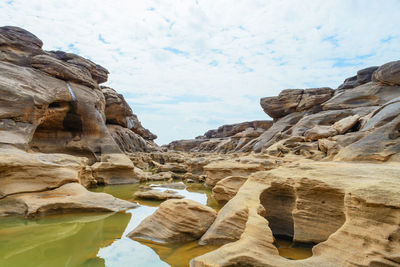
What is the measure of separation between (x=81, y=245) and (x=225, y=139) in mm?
41854

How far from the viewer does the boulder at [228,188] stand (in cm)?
812

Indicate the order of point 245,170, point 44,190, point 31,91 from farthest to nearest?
1. point 31,91
2. point 245,170
3. point 44,190

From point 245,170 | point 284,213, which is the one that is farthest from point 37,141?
point 284,213

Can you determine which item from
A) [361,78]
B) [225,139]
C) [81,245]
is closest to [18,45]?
[81,245]

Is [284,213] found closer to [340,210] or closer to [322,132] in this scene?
[340,210]

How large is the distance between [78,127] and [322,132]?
50.0 ft

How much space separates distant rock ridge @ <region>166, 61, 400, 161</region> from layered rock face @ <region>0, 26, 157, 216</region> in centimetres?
860

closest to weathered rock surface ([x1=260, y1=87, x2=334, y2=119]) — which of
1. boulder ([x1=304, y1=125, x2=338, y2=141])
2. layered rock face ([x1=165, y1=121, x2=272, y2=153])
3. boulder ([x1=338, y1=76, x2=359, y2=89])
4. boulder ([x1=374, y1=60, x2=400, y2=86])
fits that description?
boulder ([x1=338, y1=76, x2=359, y2=89])

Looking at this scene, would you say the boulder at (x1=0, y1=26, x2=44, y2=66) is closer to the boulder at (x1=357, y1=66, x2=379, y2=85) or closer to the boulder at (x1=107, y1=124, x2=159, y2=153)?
the boulder at (x1=107, y1=124, x2=159, y2=153)

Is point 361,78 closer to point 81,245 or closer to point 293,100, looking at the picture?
point 293,100

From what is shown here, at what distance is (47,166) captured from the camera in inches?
302

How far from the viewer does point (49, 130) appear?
570 inches

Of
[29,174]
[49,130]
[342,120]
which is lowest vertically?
[29,174]

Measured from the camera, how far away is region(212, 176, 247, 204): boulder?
26.6 feet
